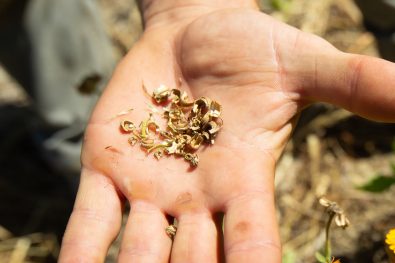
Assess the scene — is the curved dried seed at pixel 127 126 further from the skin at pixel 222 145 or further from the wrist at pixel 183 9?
the wrist at pixel 183 9

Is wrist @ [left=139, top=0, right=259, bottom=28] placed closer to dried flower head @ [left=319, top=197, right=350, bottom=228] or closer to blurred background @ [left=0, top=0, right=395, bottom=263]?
blurred background @ [left=0, top=0, right=395, bottom=263]

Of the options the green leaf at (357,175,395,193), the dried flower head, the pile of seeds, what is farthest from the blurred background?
the pile of seeds

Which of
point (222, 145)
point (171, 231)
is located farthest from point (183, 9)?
point (171, 231)

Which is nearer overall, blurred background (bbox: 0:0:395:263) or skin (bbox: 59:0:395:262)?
skin (bbox: 59:0:395:262)

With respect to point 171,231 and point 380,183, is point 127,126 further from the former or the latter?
point 380,183

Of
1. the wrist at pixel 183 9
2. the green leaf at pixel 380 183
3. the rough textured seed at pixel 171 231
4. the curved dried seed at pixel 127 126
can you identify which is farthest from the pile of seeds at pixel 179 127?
the green leaf at pixel 380 183

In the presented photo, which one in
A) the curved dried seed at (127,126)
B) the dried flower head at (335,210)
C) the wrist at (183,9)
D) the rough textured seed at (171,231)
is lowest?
the rough textured seed at (171,231)

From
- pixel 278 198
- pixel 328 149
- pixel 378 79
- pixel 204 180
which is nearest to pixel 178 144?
pixel 204 180
